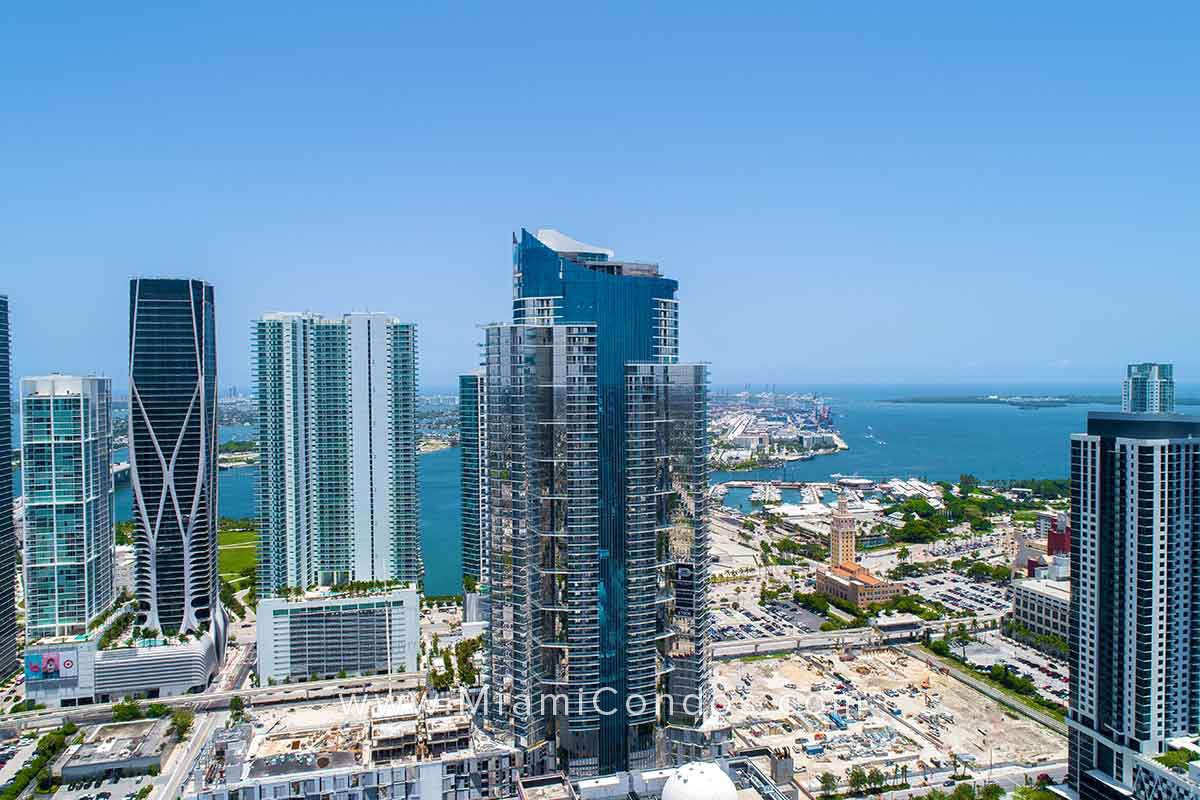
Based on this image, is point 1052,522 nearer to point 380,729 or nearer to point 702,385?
point 702,385

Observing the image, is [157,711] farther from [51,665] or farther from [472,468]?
[472,468]

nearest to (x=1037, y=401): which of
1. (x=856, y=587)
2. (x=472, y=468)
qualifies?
(x=856, y=587)

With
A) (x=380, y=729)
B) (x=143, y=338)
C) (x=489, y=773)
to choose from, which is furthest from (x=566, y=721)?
(x=143, y=338)

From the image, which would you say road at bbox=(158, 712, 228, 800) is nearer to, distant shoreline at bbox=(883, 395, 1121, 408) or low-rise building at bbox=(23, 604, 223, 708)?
low-rise building at bbox=(23, 604, 223, 708)

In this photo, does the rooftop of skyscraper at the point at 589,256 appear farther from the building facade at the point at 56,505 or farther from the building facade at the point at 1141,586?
the building facade at the point at 56,505

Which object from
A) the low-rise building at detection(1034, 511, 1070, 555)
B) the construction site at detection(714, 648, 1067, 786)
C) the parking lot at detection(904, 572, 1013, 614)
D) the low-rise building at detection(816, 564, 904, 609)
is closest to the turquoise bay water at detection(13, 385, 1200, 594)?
the low-rise building at detection(816, 564, 904, 609)

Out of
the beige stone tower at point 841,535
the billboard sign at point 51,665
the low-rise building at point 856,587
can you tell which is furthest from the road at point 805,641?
the billboard sign at point 51,665
